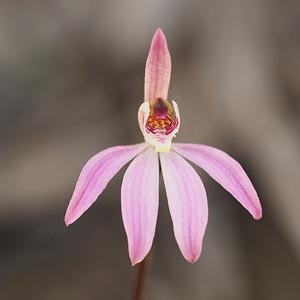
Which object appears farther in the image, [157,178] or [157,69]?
[157,69]

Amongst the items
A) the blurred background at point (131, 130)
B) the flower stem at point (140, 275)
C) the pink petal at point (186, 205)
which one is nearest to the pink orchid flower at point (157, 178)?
the pink petal at point (186, 205)

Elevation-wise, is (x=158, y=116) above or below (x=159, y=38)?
below

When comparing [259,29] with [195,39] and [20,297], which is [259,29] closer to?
[195,39]

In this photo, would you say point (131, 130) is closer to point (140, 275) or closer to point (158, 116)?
point (158, 116)

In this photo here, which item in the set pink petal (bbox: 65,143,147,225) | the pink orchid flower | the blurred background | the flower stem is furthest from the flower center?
the blurred background

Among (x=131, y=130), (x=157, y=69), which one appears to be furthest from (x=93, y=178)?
(x=131, y=130)

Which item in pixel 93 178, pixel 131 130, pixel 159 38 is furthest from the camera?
pixel 131 130
